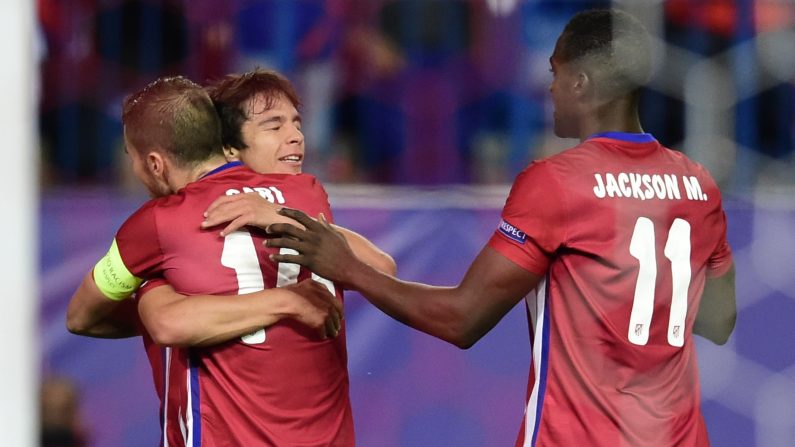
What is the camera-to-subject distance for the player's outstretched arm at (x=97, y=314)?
94.1 inches

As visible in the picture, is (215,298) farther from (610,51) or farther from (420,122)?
Result: (420,122)

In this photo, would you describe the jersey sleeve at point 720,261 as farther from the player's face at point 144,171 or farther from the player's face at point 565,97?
the player's face at point 144,171

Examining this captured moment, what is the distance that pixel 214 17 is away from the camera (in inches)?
189

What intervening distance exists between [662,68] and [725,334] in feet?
7.90

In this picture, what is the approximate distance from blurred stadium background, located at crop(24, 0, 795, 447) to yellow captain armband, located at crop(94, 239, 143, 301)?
1.88 metres

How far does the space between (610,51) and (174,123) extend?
2.85 feet

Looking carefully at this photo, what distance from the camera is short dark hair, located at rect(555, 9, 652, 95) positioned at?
7.55ft

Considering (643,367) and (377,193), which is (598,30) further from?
(377,193)

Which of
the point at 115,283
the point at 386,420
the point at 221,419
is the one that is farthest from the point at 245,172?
the point at 386,420

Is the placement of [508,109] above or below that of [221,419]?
above

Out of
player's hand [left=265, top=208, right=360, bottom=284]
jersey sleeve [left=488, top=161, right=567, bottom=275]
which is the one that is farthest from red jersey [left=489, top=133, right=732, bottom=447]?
player's hand [left=265, top=208, right=360, bottom=284]

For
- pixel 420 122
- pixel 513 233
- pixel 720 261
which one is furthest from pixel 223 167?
pixel 420 122

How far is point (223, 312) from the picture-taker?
7.41ft

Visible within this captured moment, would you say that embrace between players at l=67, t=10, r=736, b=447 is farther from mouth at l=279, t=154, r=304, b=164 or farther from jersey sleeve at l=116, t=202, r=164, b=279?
mouth at l=279, t=154, r=304, b=164
